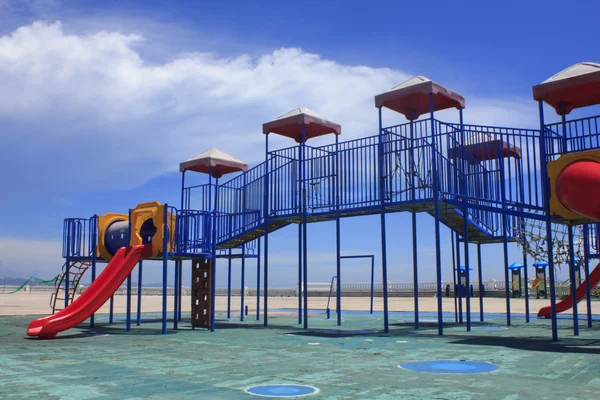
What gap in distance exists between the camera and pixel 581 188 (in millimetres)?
10656

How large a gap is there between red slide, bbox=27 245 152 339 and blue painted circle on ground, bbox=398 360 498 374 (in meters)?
9.05

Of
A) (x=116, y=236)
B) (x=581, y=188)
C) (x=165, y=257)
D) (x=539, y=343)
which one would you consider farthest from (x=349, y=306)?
(x=581, y=188)

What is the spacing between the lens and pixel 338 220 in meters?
17.8

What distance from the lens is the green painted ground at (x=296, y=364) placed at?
6.83 metres

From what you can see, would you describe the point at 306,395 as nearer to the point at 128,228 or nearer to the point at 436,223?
the point at 436,223

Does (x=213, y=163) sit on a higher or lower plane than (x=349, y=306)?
higher

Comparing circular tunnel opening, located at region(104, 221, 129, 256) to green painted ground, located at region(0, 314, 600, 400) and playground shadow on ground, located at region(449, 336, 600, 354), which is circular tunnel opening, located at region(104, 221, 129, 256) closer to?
green painted ground, located at region(0, 314, 600, 400)

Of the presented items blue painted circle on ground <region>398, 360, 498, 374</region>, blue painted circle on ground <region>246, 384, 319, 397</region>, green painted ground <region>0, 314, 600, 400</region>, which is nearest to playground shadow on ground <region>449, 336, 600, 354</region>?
green painted ground <region>0, 314, 600, 400</region>

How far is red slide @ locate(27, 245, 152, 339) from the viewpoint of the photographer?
548 inches

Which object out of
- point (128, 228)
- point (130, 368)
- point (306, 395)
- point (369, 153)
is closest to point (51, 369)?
point (130, 368)

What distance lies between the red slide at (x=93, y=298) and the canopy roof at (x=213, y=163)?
18.8 ft

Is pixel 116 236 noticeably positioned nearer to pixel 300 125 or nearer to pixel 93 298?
pixel 93 298

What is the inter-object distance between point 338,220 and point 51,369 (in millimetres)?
10531

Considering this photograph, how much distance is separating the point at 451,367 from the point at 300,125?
11.1 meters
